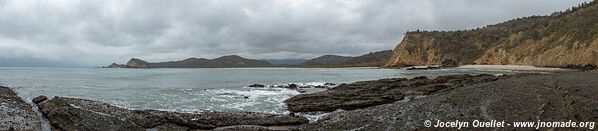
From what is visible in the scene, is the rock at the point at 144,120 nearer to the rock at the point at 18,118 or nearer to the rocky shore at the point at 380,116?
the rocky shore at the point at 380,116

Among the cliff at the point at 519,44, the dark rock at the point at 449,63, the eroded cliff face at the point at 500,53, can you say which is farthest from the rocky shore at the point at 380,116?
the dark rock at the point at 449,63

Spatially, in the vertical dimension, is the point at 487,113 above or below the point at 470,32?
below

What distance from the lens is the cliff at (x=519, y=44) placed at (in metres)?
70.9

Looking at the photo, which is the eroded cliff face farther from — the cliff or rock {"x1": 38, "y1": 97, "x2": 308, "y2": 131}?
rock {"x1": 38, "y1": 97, "x2": 308, "y2": 131}

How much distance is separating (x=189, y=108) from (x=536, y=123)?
18.3 m

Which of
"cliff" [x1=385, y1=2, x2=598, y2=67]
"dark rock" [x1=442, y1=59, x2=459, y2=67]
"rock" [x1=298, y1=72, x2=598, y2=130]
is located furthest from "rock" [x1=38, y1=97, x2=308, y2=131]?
"dark rock" [x1=442, y1=59, x2=459, y2=67]

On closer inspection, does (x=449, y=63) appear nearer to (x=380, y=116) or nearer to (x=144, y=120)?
(x=380, y=116)

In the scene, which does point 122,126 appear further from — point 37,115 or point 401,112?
point 401,112

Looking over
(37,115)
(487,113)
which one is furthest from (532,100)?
(37,115)

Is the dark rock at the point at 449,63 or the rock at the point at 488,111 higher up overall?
the dark rock at the point at 449,63

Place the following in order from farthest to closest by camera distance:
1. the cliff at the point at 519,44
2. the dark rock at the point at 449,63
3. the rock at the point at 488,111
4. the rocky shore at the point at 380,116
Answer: the dark rock at the point at 449,63 < the cliff at the point at 519,44 < the rocky shore at the point at 380,116 < the rock at the point at 488,111

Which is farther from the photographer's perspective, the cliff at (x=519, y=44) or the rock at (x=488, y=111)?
the cliff at (x=519, y=44)

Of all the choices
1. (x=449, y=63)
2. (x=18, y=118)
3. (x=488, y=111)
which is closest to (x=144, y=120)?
(x=18, y=118)

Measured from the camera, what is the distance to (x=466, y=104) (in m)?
18.6
